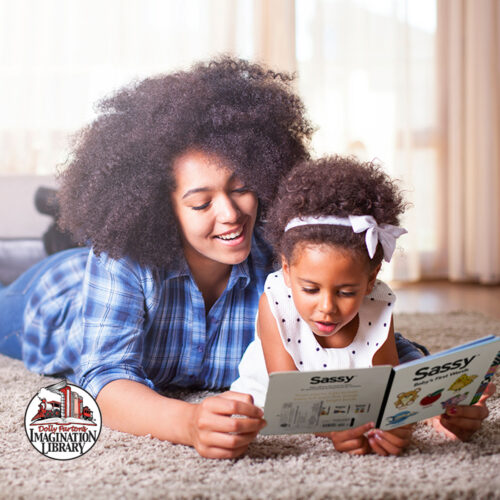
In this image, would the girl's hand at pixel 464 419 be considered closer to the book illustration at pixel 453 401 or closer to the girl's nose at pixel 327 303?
the book illustration at pixel 453 401

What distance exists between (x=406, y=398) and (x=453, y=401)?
0.14 meters

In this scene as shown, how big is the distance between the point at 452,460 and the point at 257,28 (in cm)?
316

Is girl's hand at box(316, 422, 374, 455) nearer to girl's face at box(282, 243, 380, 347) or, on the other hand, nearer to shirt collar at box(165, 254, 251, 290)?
girl's face at box(282, 243, 380, 347)

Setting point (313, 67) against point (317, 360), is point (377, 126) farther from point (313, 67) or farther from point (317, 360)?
point (317, 360)

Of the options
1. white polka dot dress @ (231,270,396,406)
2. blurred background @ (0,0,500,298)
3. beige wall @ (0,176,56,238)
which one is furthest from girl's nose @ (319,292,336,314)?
blurred background @ (0,0,500,298)

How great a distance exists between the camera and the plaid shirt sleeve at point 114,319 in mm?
1391

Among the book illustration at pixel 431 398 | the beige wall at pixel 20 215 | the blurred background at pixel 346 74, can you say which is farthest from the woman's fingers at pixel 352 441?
the blurred background at pixel 346 74

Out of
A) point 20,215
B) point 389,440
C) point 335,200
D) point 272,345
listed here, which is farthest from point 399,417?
point 20,215

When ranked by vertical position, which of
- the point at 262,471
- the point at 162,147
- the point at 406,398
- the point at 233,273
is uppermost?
the point at 162,147

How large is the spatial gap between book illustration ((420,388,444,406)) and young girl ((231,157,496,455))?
0.25ft

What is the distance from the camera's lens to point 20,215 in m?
2.68

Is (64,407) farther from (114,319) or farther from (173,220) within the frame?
(173,220)

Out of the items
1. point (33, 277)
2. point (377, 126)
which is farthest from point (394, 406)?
point (377, 126)

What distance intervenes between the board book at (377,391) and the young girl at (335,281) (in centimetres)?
6
